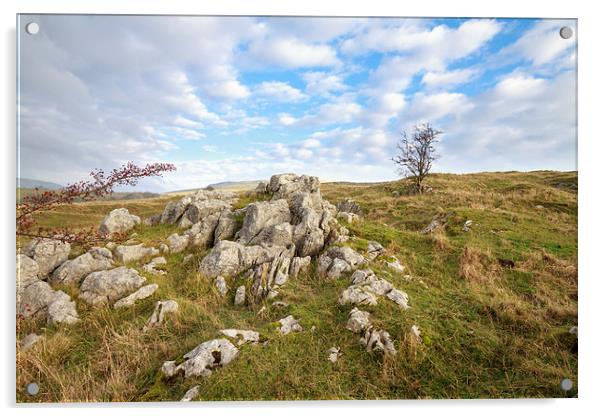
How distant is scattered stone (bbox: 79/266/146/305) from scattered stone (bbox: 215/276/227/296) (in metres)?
2.03

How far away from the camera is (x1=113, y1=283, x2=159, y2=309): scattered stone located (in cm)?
752

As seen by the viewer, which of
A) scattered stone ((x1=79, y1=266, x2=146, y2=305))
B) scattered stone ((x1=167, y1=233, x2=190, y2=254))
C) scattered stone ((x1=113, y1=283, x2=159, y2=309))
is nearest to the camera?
scattered stone ((x1=113, y1=283, x2=159, y2=309))

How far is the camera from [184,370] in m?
5.49

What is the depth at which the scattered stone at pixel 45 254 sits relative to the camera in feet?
27.7

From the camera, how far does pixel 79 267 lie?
8469mm

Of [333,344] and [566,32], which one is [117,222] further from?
[566,32]

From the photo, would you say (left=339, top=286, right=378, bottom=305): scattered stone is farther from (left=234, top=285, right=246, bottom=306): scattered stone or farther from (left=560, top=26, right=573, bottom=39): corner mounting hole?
(left=560, top=26, right=573, bottom=39): corner mounting hole

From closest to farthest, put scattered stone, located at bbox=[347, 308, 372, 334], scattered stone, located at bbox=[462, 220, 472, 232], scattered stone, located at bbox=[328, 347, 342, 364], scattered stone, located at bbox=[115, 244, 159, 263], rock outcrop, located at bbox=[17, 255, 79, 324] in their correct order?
scattered stone, located at bbox=[328, 347, 342, 364] → scattered stone, located at bbox=[347, 308, 372, 334] → rock outcrop, located at bbox=[17, 255, 79, 324] → scattered stone, located at bbox=[115, 244, 159, 263] → scattered stone, located at bbox=[462, 220, 472, 232]

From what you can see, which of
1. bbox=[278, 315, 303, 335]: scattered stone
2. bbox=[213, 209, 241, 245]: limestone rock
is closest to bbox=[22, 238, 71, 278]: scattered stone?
bbox=[213, 209, 241, 245]: limestone rock

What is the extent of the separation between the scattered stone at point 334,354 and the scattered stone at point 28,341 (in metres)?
6.28

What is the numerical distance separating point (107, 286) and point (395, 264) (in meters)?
8.48

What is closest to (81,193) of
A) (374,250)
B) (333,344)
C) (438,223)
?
(333,344)

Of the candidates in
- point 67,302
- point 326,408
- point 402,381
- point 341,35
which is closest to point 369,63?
point 341,35

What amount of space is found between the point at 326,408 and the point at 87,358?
509 centimetres
